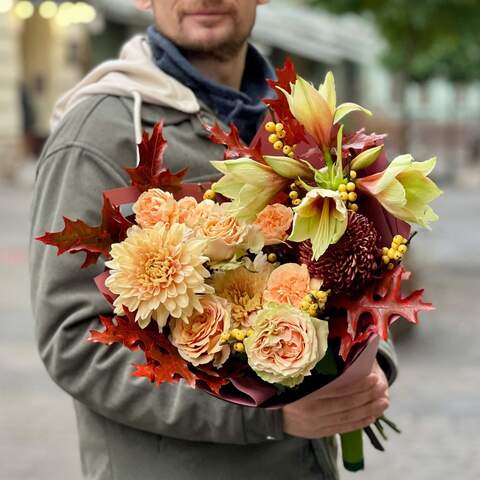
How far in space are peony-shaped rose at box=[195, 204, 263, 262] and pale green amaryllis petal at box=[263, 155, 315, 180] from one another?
0.38ft

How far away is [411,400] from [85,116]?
552 cm

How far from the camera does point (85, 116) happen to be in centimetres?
234

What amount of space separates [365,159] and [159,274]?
0.40m

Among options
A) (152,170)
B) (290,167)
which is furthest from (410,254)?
(290,167)

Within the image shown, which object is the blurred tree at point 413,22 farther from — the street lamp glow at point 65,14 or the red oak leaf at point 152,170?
the street lamp glow at point 65,14

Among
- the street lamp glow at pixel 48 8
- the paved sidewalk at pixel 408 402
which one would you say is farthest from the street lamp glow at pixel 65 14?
the paved sidewalk at pixel 408 402

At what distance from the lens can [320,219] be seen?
71.7 inches

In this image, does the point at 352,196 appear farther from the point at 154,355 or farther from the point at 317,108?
the point at 154,355

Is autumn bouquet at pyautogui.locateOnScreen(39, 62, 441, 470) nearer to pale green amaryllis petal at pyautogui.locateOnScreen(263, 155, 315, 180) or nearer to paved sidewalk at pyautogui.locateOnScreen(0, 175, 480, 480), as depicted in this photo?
pale green amaryllis petal at pyautogui.locateOnScreen(263, 155, 315, 180)

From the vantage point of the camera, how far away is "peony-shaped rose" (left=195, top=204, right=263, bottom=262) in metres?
1.91

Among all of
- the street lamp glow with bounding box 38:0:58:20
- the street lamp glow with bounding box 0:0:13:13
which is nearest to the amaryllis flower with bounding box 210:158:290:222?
the street lamp glow with bounding box 38:0:58:20

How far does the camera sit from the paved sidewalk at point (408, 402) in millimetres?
6152

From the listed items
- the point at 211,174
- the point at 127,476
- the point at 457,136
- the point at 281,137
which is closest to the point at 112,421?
the point at 127,476

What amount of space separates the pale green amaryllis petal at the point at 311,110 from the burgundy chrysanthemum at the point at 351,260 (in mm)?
163
